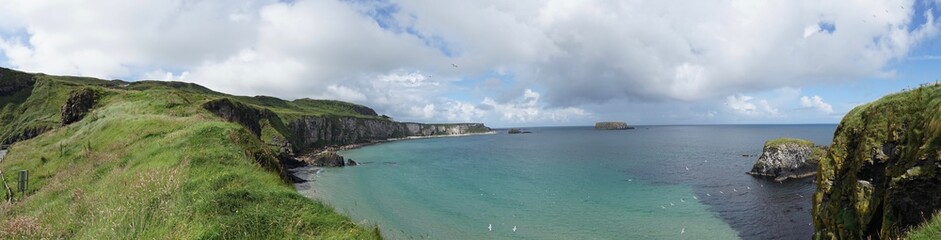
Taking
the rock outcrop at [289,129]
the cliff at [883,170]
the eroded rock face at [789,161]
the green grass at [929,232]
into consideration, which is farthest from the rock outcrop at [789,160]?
the rock outcrop at [289,129]

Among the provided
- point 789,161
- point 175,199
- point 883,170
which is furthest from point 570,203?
point 789,161

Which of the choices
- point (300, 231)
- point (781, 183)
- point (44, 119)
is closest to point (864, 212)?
point (300, 231)

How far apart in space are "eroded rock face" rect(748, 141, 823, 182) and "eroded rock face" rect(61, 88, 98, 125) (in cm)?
9725

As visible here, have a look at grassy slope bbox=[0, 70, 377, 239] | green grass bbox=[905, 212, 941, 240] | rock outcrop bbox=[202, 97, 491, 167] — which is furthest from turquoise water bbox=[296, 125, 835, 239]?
green grass bbox=[905, 212, 941, 240]

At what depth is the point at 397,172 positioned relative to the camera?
83.3 m

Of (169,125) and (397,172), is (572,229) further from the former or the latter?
(397,172)

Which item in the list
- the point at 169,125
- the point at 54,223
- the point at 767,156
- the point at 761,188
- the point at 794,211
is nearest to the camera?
the point at 54,223

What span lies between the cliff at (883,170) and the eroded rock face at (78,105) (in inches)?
2851

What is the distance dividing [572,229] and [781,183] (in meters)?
44.4

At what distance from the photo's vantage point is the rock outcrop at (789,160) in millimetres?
68188

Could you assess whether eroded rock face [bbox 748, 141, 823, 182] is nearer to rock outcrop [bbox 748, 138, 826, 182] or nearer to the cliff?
rock outcrop [bbox 748, 138, 826, 182]

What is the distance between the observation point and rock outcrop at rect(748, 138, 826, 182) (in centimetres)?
6819

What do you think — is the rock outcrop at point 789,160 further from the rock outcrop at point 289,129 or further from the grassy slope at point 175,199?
the rock outcrop at point 289,129

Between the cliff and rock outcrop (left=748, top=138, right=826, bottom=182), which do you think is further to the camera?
rock outcrop (left=748, top=138, right=826, bottom=182)
